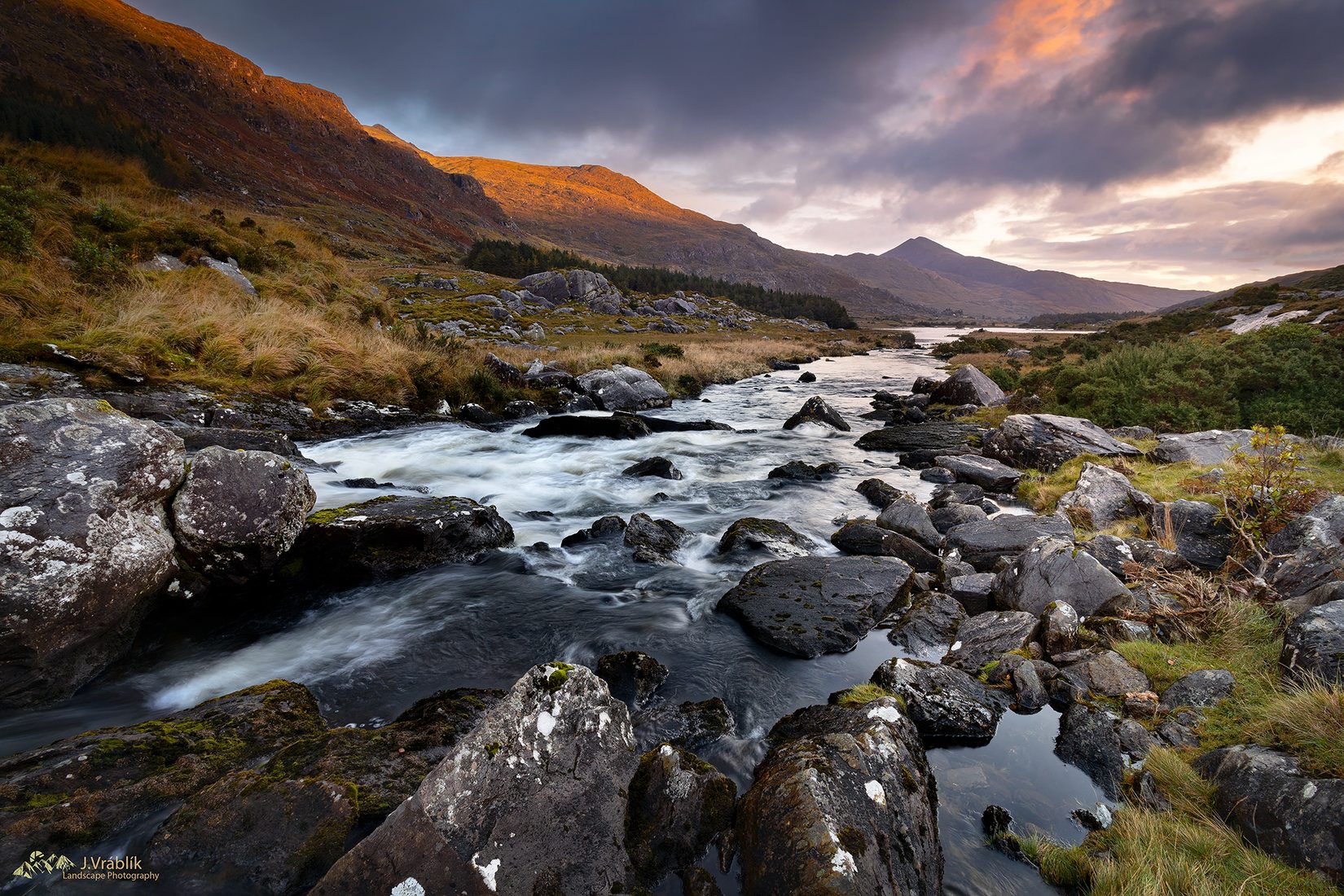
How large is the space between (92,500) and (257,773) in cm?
380

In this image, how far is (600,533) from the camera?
1093 cm

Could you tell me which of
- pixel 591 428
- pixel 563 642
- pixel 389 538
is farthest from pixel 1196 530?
pixel 591 428

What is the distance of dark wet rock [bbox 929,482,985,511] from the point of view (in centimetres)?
1245

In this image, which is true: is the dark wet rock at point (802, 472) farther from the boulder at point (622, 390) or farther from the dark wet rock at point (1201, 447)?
the boulder at point (622, 390)

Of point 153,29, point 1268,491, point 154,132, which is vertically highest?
point 153,29

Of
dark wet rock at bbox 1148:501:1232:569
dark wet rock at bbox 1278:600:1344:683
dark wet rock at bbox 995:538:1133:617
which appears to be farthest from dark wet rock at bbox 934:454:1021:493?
dark wet rock at bbox 1278:600:1344:683

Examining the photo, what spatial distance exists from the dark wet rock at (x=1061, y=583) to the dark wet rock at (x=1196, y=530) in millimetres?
2674

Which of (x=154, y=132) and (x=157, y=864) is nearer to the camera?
(x=157, y=864)

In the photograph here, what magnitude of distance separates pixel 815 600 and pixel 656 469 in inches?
337

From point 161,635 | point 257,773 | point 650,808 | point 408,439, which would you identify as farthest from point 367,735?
point 408,439

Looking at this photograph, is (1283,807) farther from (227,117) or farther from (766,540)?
(227,117)

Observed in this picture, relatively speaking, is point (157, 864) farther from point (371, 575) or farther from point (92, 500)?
point (371, 575)

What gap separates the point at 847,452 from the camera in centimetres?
1989

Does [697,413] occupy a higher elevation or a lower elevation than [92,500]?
lower
